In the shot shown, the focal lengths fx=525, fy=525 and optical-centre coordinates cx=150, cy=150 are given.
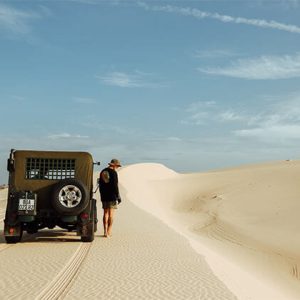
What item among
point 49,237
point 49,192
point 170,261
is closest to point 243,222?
point 49,237

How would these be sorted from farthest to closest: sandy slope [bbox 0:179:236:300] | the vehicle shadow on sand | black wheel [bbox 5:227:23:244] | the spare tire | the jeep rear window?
1. the vehicle shadow on sand
2. the jeep rear window
3. black wheel [bbox 5:227:23:244]
4. the spare tire
5. sandy slope [bbox 0:179:236:300]

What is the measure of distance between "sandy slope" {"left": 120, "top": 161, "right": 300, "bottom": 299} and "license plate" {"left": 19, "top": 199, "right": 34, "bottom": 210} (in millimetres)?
4309

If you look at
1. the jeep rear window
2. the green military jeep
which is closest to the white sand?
the green military jeep

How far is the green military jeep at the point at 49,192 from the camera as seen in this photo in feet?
41.3

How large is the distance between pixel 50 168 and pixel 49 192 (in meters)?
0.66

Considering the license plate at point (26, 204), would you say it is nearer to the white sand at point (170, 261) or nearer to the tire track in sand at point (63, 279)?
the white sand at point (170, 261)

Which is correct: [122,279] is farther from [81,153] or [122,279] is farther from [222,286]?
[81,153]

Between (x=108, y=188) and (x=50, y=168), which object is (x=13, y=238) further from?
(x=108, y=188)

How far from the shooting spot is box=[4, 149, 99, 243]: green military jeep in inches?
496

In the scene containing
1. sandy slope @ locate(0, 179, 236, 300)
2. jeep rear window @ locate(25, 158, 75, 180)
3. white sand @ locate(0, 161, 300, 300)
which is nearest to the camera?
sandy slope @ locate(0, 179, 236, 300)

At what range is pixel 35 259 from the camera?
10.5 m

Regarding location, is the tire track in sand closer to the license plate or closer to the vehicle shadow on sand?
the license plate

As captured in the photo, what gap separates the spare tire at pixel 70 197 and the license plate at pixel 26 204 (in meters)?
0.52

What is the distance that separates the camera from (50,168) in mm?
13281
